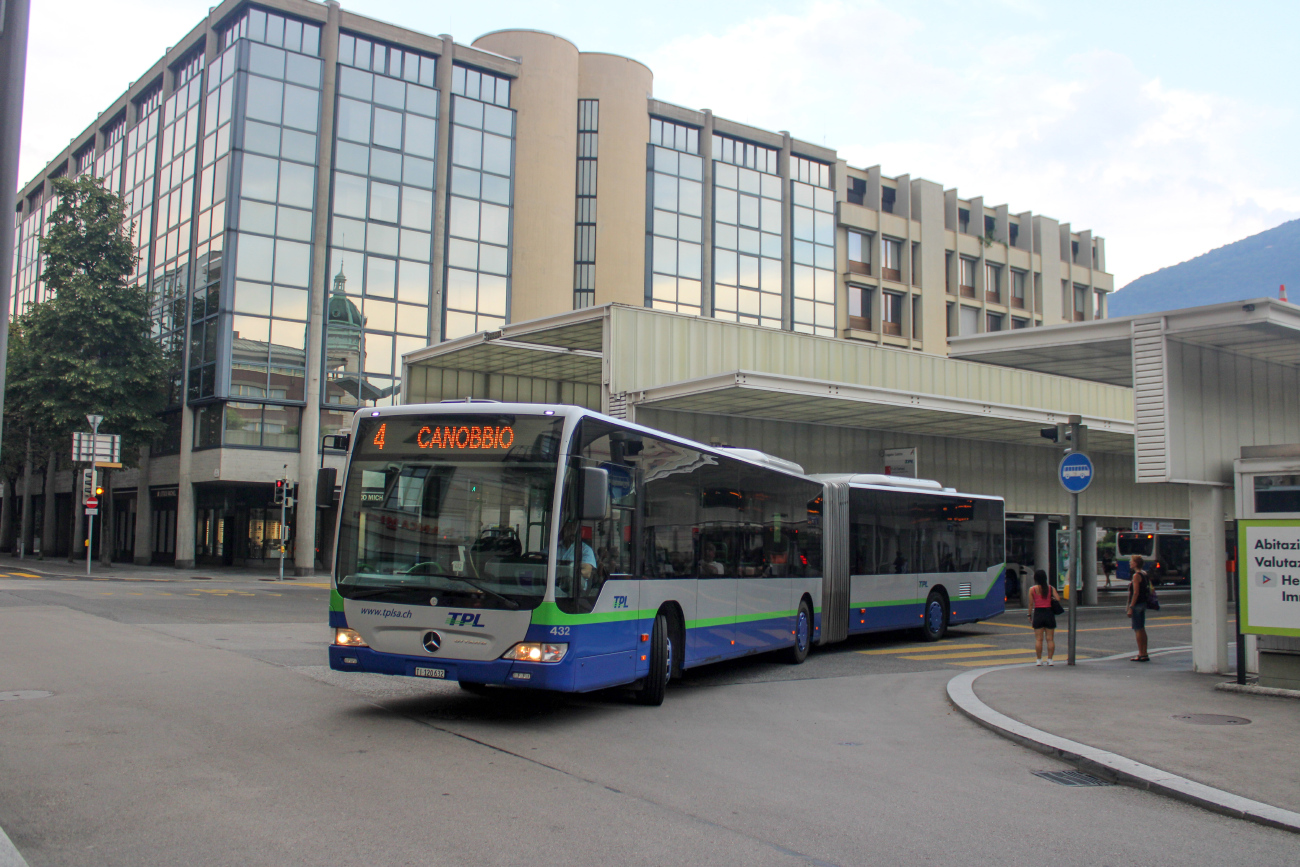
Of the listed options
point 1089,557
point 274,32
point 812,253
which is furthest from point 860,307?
point 274,32

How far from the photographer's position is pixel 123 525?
53.6 meters

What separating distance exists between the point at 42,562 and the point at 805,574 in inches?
1738

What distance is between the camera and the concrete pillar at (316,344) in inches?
1644

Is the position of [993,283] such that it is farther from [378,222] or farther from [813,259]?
[378,222]

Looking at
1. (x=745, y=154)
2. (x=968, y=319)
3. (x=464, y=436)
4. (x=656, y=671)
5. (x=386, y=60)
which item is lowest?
(x=656, y=671)

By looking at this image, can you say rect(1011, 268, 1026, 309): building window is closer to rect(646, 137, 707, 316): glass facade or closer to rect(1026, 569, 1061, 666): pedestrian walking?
rect(646, 137, 707, 316): glass facade

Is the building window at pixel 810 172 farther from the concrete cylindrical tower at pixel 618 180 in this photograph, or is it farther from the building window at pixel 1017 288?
the building window at pixel 1017 288

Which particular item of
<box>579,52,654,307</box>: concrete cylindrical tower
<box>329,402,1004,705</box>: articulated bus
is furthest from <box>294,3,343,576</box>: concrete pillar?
<box>329,402,1004,705</box>: articulated bus

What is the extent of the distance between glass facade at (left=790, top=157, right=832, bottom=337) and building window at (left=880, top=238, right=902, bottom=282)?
341cm

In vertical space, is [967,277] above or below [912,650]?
above

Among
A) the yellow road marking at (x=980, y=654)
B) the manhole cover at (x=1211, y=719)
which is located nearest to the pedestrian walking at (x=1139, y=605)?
the yellow road marking at (x=980, y=654)

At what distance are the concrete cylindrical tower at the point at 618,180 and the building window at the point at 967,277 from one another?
67.6 ft

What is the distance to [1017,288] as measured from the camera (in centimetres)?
6488

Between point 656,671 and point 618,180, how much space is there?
1727 inches
